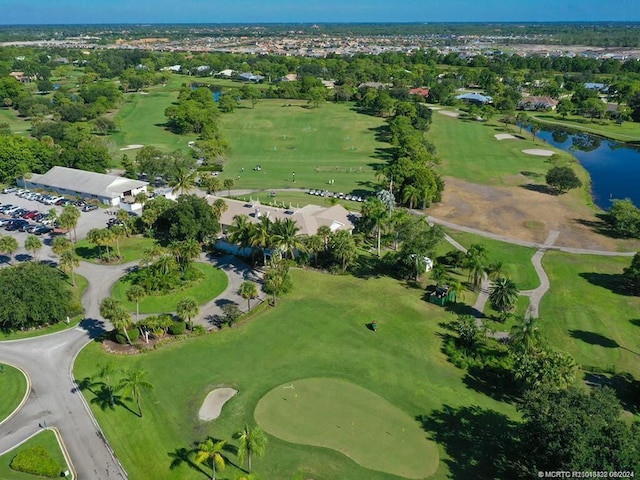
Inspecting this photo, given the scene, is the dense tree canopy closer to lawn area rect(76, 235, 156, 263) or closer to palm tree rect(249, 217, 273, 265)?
lawn area rect(76, 235, 156, 263)

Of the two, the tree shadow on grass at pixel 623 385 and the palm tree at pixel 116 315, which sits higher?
the palm tree at pixel 116 315

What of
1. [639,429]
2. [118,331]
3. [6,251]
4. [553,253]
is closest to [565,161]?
[553,253]

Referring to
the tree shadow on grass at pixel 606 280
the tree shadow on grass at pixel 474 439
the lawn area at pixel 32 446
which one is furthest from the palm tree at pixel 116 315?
the tree shadow on grass at pixel 606 280

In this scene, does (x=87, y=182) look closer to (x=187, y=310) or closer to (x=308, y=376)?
(x=187, y=310)

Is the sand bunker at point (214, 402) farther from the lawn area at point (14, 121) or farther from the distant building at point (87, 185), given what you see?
the lawn area at point (14, 121)

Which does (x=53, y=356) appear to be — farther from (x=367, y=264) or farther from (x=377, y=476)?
(x=367, y=264)

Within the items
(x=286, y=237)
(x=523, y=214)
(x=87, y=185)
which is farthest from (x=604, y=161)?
(x=87, y=185)
